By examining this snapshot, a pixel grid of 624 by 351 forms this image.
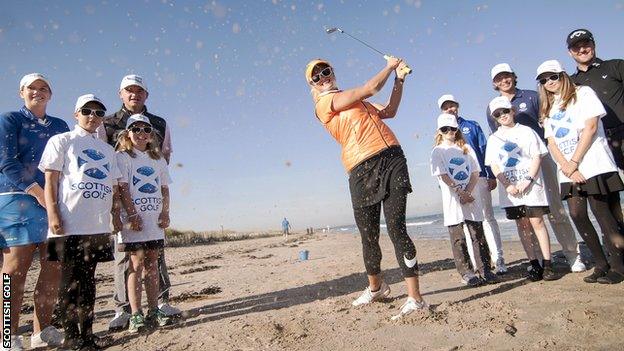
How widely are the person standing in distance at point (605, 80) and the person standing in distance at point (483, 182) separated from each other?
1478mm

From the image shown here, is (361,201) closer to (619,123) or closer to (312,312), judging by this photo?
(312,312)

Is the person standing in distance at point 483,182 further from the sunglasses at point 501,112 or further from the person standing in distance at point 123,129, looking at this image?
the person standing in distance at point 123,129

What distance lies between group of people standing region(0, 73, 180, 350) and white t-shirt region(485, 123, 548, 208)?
4.15 meters

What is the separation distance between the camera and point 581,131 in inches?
162

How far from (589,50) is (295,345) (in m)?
4.57

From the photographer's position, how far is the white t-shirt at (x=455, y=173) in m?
4.96

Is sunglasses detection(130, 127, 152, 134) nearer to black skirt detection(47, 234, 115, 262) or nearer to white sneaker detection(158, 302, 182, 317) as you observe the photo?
black skirt detection(47, 234, 115, 262)

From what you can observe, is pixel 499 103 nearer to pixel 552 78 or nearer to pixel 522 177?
pixel 552 78

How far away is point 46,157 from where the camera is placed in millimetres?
3623

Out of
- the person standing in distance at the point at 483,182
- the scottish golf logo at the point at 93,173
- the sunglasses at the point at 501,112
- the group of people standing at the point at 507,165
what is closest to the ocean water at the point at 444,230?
the person standing in distance at the point at 483,182

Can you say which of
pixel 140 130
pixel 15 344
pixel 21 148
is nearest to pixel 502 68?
pixel 140 130

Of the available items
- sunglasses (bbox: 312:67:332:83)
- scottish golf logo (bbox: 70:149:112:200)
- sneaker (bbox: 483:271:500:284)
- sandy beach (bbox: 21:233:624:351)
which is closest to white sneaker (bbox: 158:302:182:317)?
sandy beach (bbox: 21:233:624:351)

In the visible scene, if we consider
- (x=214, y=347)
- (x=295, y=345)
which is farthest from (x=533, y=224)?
(x=214, y=347)

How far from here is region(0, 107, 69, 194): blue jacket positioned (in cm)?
387
